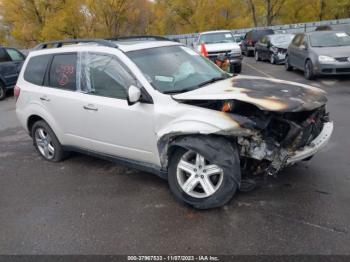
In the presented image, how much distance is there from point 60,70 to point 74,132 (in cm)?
92

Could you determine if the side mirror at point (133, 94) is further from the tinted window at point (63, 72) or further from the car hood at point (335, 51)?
the car hood at point (335, 51)

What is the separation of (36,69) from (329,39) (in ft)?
31.1

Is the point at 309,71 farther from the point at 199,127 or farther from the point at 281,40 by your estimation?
the point at 199,127

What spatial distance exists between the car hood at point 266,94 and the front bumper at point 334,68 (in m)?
6.92

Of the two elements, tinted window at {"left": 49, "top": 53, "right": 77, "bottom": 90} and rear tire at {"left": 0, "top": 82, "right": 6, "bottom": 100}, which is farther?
rear tire at {"left": 0, "top": 82, "right": 6, "bottom": 100}

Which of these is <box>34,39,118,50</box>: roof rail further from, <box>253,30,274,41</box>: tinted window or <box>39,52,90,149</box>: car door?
<box>253,30,274,41</box>: tinted window

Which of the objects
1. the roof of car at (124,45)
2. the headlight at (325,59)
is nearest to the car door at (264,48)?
the headlight at (325,59)

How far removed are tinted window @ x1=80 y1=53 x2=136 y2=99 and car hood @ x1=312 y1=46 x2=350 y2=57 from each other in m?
8.29

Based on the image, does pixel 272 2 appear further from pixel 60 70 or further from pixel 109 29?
pixel 60 70

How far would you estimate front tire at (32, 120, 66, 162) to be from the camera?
503 centimetres

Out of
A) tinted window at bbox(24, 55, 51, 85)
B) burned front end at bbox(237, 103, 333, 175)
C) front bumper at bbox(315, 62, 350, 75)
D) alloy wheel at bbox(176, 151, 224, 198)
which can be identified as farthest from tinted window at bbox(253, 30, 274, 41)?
alloy wheel at bbox(176, 151, 224, 198)

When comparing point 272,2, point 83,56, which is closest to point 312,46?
point 83,56

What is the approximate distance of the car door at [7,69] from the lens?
12.1 metres

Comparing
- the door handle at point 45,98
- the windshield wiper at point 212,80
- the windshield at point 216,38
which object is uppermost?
the windshield at point 216,38
